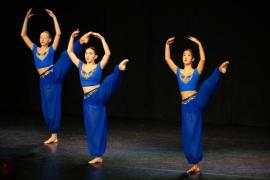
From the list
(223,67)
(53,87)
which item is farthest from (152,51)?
(223,67)

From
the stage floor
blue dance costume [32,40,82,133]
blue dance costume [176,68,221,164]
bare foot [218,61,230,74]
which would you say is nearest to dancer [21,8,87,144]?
blue dance costume [32,40,82,133]

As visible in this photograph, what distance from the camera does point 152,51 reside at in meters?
8.09

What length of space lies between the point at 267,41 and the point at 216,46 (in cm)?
65

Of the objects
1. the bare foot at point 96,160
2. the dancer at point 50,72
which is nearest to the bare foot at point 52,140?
the dancer at point 50,72

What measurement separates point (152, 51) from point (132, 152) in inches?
94.9

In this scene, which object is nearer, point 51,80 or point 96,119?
point 96,119

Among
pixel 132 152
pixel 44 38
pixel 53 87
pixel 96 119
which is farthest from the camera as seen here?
pixel 53 87

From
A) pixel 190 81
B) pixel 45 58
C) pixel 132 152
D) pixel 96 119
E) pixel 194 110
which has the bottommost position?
pixel 132 152

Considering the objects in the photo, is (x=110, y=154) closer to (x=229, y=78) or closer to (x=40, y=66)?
(x=40, y=66)

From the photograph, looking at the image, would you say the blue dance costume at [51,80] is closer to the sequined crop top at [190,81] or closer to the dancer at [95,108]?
the dancer at [95,108]

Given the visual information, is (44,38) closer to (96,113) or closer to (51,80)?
(51,80)

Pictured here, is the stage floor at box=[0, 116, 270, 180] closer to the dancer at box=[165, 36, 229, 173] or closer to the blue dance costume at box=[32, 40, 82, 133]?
the dancer at box=[165, 36, 229, 173]

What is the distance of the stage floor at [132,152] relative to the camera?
500cm

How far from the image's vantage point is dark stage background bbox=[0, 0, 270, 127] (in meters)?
7.52
